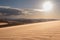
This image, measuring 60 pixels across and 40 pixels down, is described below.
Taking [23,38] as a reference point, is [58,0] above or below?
above

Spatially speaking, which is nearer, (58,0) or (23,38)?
(23,38)

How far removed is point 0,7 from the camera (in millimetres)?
2080

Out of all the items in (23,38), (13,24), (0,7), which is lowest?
(23,38)

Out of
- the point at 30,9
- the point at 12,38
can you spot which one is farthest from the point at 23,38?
the point at 30,9

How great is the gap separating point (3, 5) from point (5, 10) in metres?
0.10

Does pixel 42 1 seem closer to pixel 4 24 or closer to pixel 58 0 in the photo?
pixel 58 0

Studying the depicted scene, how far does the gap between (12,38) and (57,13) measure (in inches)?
43.6

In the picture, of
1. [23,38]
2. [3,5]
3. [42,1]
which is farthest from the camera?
[42,1]

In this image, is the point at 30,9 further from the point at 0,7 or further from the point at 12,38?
the point at 12,38

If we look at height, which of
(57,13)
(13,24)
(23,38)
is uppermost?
(57,13)

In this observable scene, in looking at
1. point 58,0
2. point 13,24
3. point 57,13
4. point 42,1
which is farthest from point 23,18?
point 58,0

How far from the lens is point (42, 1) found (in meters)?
2.22

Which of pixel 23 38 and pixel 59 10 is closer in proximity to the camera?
pixel 23 38

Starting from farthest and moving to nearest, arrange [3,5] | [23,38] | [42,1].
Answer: [42,1] < [3,5] < [23,38]
